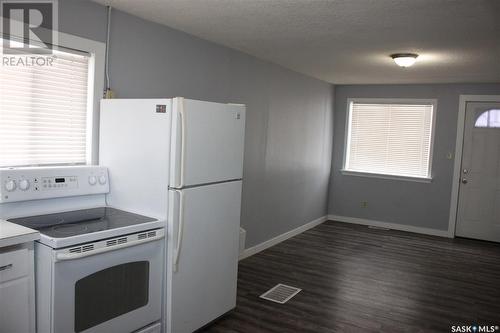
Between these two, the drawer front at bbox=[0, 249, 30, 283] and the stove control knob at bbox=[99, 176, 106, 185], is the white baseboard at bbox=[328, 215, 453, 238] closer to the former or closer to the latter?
the stove control knob at bbox=[99, 176, 106, 185]

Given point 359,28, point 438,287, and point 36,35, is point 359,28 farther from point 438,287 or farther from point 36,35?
point 438,287

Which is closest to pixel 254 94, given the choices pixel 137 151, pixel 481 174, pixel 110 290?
pixel 137 151

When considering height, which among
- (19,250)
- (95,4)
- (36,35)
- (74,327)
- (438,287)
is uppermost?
(95,4)

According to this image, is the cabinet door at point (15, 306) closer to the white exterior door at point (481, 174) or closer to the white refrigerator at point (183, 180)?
the white refrigerator at point (183, 180)

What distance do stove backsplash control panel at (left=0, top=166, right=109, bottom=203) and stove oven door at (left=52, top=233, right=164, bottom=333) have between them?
60 centimetres

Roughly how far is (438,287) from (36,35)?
4.08m

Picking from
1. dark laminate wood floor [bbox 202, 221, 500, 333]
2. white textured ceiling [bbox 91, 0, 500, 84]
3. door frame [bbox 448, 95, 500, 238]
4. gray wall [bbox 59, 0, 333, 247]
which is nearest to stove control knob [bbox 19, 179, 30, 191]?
gray wall [bbox 59, 0, 333, 247]

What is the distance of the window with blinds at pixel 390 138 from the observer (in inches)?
259

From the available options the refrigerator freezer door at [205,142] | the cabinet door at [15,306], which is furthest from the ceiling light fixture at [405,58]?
the cabinet door at [15,306]

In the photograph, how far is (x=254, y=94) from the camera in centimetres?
484

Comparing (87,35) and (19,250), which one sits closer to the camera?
(19,250)

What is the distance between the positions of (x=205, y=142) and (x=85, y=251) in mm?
1042

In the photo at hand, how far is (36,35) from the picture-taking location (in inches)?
103

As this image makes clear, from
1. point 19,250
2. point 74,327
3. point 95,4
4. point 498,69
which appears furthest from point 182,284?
point 498,69
